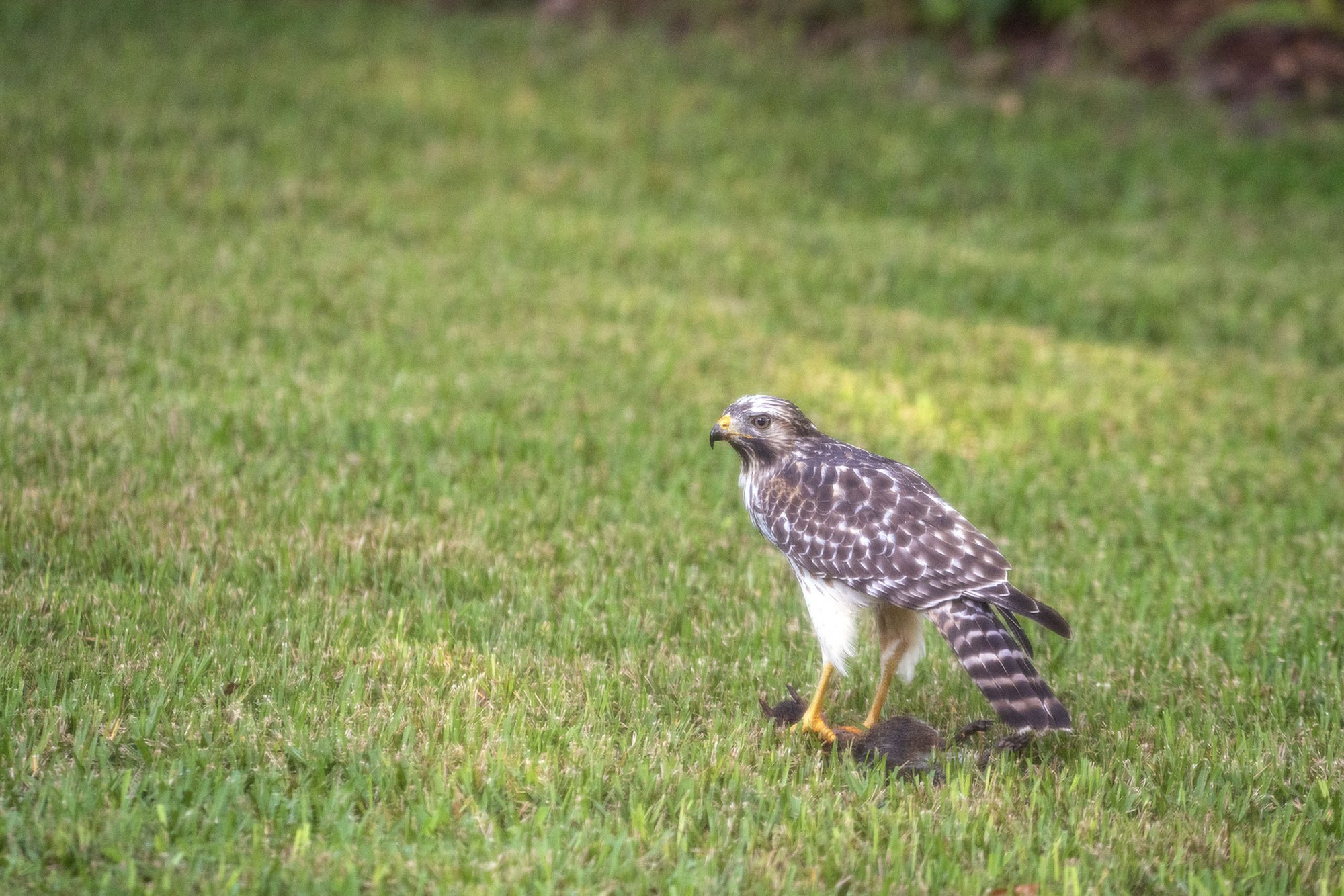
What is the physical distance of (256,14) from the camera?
644 inches

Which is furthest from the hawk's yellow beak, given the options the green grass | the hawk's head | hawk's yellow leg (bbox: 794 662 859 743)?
hawk's yellow leg (bbox: 794 662 859 743)

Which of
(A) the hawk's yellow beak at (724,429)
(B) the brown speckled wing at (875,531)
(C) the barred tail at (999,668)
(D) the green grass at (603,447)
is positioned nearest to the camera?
(D) the green grass at (603,447)

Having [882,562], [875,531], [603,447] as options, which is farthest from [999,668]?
[603,447]

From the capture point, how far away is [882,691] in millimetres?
4777

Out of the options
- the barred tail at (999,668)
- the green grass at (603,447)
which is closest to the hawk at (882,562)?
the barred tail at (999,668)

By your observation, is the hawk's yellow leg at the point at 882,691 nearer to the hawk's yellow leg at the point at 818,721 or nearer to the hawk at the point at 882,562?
the hawk at the point at 882,562

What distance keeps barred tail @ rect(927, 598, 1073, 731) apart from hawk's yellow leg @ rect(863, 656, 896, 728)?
0.46 meters

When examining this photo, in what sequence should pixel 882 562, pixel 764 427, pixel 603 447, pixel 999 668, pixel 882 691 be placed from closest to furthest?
pixel 999 668, pixel 882 562, pixel 882 691, pixel 764 427, pixel 603 447

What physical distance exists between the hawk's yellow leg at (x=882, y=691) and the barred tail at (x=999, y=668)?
0.46m

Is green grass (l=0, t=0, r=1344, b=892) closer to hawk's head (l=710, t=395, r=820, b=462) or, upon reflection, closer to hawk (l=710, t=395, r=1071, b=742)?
hawk (l=710, t=395, r=1071, b=742)

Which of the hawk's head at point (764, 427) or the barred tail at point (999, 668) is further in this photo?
the hawk's head at point (764, 427)

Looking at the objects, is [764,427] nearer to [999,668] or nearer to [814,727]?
[814,727]

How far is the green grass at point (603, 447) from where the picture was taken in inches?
153

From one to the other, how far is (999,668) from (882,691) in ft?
2.46
